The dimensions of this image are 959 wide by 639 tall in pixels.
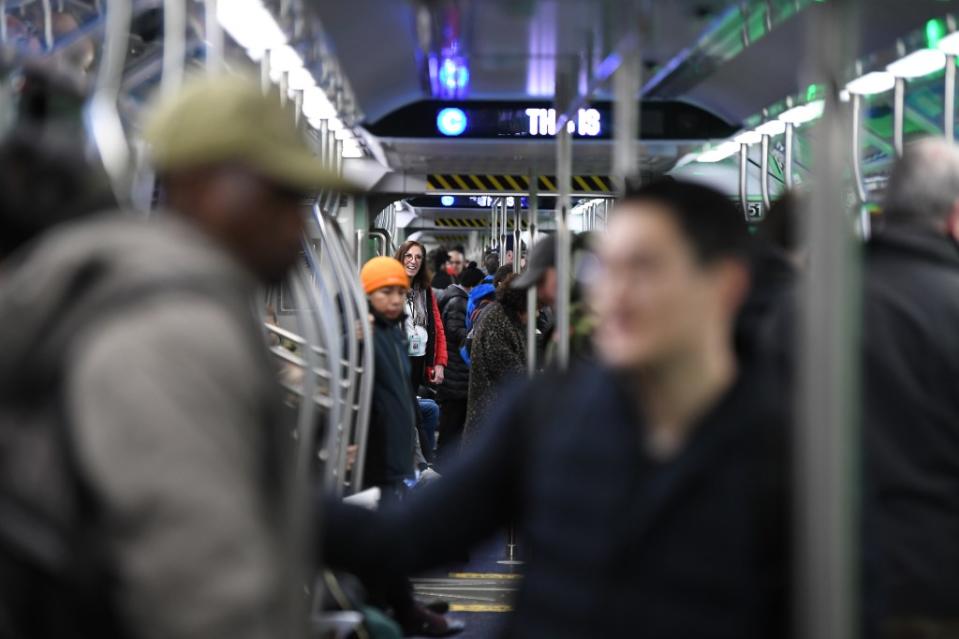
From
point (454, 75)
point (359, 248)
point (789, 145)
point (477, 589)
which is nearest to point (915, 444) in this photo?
point (454, 75)

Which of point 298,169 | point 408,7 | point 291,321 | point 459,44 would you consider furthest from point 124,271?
point 291,321

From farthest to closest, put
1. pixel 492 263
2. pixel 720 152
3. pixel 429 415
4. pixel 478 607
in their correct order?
pixel 492 263 < pixel 429 415 < pixel 720 152 < pixel 478 607

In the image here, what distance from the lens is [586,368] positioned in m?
2.37

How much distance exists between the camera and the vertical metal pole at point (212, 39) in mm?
3838

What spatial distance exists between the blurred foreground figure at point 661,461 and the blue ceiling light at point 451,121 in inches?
209

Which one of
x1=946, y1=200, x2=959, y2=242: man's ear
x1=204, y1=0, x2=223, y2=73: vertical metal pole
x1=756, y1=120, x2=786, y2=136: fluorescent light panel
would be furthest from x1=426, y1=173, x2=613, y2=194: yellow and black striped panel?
x1=946, y1=200, x2=959, y2=242: man's ear

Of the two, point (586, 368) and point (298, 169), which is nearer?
point (298, 169)

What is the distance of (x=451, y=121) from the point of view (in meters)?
7.61

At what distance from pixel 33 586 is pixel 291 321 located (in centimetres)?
578

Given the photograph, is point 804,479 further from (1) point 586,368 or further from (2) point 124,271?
(2) point 124,271

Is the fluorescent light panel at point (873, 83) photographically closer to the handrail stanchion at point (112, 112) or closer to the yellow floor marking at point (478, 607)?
the yellow floor marking at point (478, 607)

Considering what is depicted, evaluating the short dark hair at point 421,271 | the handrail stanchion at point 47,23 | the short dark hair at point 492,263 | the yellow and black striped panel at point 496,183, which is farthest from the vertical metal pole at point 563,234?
the short dark hair at point 492,263

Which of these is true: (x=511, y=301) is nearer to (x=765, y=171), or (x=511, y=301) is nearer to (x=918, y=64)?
(x=765, y=171)

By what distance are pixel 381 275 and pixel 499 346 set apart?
4.81 feet
